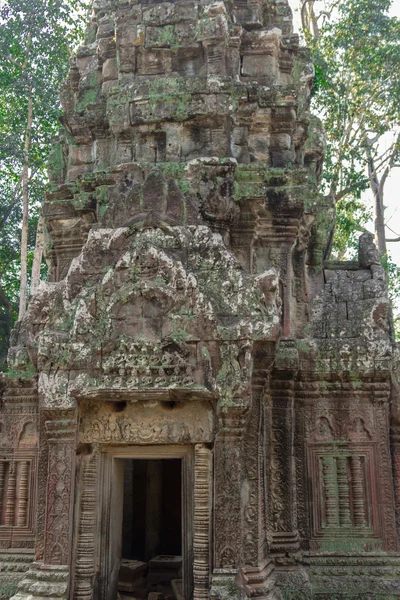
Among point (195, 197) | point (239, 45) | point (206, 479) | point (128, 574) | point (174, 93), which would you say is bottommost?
point (128, 574)

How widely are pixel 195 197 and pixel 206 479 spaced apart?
8.99 ft

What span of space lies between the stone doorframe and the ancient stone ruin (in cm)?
2

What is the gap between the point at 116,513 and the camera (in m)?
6.39

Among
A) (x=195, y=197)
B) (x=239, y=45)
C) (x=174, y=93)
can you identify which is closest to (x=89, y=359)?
(x=195, y=197)

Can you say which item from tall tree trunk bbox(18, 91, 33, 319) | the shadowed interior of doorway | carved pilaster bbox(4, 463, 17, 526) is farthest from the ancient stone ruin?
tall tree trunk bbox(18, 91, 33, 319)

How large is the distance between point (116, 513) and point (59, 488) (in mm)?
856

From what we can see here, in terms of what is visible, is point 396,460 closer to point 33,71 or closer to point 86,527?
point 86,527

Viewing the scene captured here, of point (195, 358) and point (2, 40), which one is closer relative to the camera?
point (195, 358)

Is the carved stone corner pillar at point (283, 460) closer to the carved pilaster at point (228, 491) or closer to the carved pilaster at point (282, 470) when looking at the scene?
the carved pilaster at point (282, 470)

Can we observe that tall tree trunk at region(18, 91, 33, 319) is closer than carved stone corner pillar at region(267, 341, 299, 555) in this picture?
No

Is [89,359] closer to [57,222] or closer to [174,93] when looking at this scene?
[57,222]

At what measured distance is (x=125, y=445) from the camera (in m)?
6.13

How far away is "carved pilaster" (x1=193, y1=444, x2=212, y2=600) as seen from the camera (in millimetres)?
5555

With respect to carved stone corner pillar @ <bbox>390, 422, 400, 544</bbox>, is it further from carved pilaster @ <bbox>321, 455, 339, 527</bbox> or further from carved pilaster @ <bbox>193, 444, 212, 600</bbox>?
carved pilaster @ <bbox>193, 444, 212, 600</bbox>
